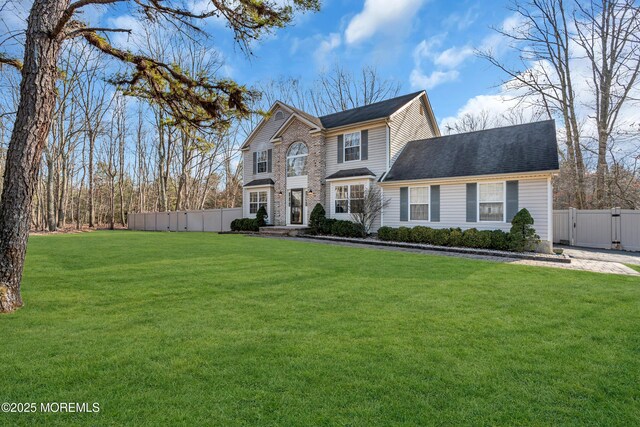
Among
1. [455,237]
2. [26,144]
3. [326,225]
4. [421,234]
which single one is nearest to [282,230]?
[326,225]

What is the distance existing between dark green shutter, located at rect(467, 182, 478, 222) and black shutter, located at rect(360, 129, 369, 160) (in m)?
5.27

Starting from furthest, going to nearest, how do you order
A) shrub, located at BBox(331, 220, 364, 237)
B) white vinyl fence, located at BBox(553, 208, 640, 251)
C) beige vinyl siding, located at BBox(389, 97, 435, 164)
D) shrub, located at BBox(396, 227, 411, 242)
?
beige vinyl siding, located at BBox(389, 97, 435, 164), shrub, located at BBox(331, 220, 364, 237), shrub, located at BBox(396, 227, 411, 242), white vinyl fence, located at BBox(553, 208, 640, 251)

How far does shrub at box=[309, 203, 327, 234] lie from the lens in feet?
53.4

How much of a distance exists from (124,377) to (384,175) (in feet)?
46.0

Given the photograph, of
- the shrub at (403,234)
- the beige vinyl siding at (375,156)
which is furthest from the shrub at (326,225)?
the shrub at (403,234)

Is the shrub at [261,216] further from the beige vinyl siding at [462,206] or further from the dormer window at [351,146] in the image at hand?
the beige vinyl siding at [462,206]

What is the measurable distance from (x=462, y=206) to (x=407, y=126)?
5.90 metres

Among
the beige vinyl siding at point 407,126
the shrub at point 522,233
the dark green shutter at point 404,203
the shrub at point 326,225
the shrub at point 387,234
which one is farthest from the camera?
the beige vinyl siding at point 407,126

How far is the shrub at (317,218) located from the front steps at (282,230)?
53 cm

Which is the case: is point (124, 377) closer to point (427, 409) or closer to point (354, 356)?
point (354, 356)

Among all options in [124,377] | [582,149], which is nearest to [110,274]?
[124,377]

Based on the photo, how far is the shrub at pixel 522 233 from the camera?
1095cm

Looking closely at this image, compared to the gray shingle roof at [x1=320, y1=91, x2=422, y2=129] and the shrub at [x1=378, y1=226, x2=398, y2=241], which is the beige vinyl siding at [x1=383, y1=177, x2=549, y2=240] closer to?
the shrub at [x1=378, y1=226, x2=398, y2=241]

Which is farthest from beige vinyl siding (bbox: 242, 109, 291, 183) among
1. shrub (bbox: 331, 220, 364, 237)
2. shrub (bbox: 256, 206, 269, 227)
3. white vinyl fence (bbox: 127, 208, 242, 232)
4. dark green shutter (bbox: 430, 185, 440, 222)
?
dark green shutter (bbox: 430, 185, 440, 222)
